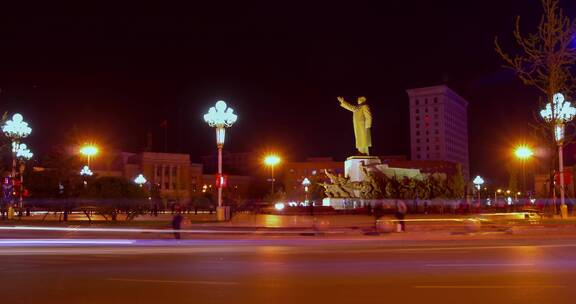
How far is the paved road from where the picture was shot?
1028 cm

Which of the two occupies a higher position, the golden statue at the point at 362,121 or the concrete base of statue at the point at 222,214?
the golden statue at the point at 362,121

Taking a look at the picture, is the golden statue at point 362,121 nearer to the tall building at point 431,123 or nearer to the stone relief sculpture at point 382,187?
the stone relief sculpture at point 382,187

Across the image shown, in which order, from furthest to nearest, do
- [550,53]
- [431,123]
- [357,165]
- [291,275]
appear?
[431,123] → [357,165] → [550,53] → [291,275]

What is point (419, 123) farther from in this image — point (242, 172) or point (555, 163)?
point (555, 163)

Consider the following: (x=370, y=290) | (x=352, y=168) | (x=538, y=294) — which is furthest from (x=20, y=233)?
(x=352, y=168)

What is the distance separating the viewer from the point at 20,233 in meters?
29.8

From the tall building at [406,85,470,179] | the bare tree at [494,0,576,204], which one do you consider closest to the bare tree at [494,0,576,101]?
the bare tree at [494,0,576,204]

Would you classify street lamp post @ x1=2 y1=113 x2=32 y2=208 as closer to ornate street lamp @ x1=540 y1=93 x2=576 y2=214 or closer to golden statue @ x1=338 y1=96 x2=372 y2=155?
golden statue @ x1=338 y1=96 x2=372 y2=155

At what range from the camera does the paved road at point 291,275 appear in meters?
10.3

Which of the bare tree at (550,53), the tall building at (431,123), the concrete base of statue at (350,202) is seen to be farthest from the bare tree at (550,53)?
the tall building at (431,123)

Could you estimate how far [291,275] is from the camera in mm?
12984

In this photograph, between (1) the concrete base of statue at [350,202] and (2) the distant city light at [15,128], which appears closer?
(2) the distant city light at [15,128]

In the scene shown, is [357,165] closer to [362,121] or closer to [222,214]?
[362,121]

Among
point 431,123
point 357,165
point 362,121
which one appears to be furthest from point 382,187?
point 431,123
